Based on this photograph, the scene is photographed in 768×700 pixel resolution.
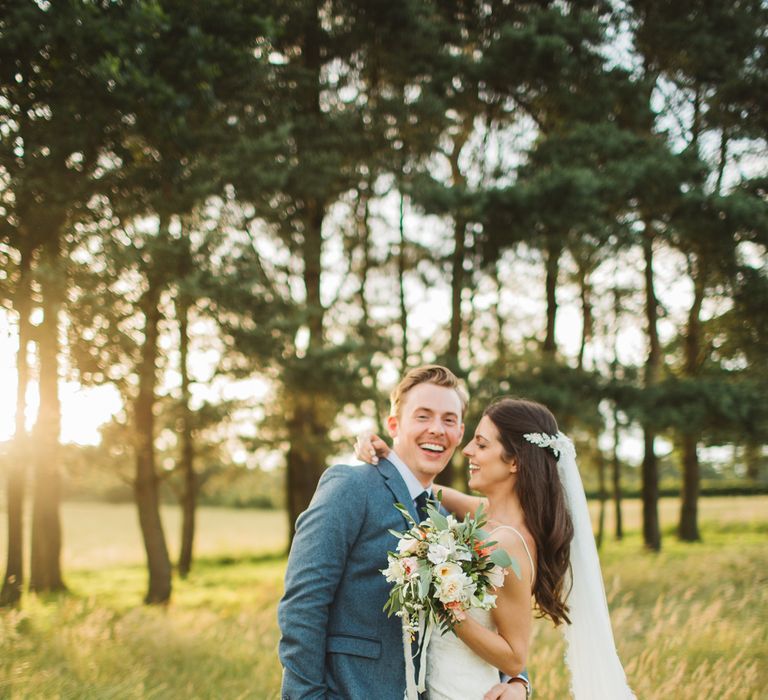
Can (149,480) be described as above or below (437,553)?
below

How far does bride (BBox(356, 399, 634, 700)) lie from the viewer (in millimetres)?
2969

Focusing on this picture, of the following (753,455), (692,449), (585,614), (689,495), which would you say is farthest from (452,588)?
(689,495)

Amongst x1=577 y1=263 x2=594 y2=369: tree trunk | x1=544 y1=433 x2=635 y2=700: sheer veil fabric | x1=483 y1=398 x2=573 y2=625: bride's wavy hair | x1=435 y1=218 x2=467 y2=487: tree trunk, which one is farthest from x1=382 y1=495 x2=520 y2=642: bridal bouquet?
x1=577 y1=263 x2=594 y2=369: tree trunk

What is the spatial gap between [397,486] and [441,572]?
44 cm

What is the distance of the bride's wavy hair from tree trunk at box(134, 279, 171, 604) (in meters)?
9.51

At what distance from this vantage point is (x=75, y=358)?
11.6 metres

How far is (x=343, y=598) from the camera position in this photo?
9.07 feet

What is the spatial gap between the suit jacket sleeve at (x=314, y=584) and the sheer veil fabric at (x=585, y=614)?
1.27m

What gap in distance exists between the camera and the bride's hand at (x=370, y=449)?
304 centimetres

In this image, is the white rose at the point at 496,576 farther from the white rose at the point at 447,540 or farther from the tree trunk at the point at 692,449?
the tree trunk at the point at 692,449

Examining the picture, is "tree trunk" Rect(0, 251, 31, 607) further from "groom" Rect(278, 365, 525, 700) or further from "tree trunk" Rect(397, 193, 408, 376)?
"groom" Rect(278, 365, 525, 700)

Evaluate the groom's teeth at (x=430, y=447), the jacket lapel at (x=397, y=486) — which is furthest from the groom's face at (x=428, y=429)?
the jacket lapel at (x=397, y=486)

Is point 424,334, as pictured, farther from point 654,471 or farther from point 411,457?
point 411,457

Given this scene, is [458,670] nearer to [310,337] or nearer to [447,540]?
[447,540]
